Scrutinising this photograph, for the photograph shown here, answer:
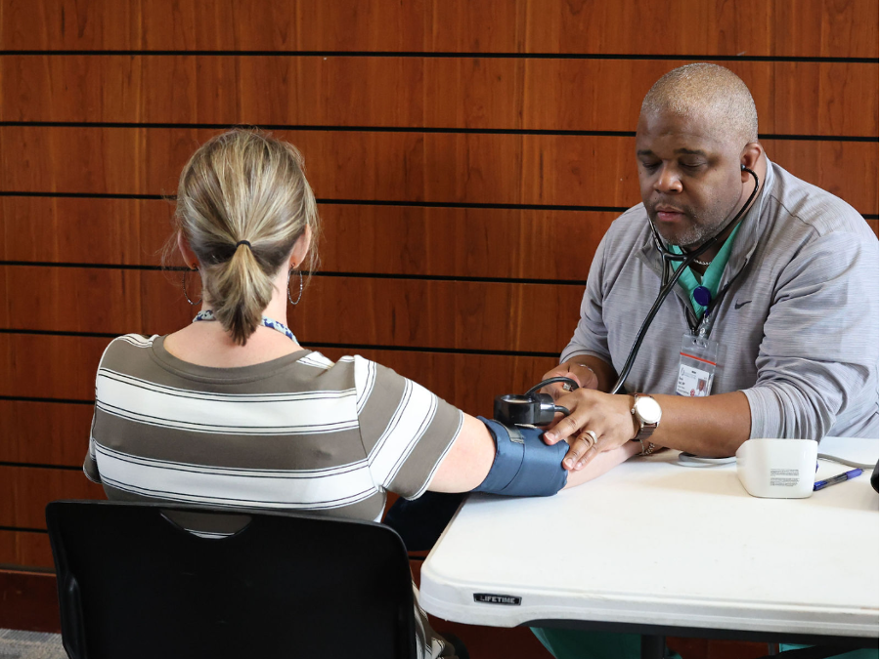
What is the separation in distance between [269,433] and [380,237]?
1.51 metres

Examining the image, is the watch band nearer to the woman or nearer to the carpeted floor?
the woman

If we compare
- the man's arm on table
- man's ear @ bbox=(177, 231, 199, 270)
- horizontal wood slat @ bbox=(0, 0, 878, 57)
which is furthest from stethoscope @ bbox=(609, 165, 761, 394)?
man's ear @ bbox=(177, 231, 199, 270)

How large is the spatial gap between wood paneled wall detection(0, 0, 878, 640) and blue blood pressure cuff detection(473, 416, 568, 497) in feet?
4.02

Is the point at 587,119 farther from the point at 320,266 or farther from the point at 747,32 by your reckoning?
the point at 320,266

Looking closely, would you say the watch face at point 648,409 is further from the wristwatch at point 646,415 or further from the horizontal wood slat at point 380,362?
the horizontal wood slat at point 380,362

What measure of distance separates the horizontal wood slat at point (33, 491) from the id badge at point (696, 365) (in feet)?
6.33

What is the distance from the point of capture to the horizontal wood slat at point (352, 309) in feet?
7.78

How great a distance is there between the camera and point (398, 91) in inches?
90.5

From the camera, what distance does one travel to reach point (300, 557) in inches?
35.0

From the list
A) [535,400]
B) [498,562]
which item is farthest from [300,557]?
[535,400]

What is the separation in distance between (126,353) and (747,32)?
1927 mm

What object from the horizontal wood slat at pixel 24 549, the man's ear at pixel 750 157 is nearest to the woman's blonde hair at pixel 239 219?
the man's ear at pixel 750 157

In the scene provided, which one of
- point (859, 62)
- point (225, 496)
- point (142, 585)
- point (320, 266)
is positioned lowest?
point (142, 585)

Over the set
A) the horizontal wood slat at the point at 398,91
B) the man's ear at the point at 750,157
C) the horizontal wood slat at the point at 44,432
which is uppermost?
the horizontal wood slat at the point at 398,91
